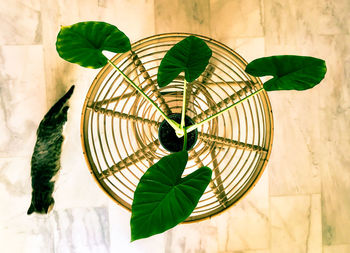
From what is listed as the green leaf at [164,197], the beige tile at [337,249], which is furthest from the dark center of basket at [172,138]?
the beige tile at [337,249]

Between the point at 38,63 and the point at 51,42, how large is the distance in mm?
123

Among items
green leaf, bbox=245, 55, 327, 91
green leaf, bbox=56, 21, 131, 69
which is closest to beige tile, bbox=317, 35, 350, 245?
green leaf, bbox=245, 55, 327, 91

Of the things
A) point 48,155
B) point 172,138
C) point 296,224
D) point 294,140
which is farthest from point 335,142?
point 48,155

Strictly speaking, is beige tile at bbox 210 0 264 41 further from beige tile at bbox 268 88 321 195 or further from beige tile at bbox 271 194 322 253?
beige tile at bbox 271 194 322 253

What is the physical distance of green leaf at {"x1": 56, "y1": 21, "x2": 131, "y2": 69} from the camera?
891 millimetres

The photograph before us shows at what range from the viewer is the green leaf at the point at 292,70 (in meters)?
0.87

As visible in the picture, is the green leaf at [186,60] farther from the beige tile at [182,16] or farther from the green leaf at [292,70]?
the beige tile at [182,16]

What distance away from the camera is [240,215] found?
5.16 ft

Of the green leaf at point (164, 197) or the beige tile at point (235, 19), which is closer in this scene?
the green leaf at point (164, 197)

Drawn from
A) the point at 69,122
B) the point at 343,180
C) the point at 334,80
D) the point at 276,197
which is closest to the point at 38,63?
the point at 69,122

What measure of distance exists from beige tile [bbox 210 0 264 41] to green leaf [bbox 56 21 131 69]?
0.76 m

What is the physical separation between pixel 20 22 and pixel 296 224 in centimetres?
176

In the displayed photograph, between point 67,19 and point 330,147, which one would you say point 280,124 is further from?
point 67,19

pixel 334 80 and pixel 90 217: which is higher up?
pixel 334 80
